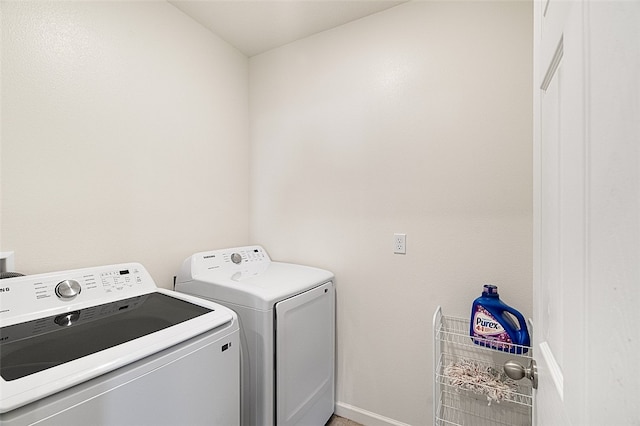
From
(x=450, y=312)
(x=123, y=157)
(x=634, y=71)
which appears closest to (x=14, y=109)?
(x=123, y=157)

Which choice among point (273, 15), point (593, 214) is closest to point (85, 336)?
point (593, 214)

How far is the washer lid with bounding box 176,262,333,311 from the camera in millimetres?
1410

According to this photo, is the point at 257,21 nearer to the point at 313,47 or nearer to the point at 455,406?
the point at 313,47

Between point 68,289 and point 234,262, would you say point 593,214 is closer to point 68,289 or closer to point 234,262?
point 68,289

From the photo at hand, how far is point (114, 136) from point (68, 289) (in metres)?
0.78

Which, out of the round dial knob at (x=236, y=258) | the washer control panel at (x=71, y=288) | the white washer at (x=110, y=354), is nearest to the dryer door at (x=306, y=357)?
the white washer at (x=110, y=354)

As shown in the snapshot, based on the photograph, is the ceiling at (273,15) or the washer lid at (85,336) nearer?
the washer lid at (85,336)

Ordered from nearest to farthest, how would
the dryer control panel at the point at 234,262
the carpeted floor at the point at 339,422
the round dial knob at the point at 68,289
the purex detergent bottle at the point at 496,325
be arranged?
the round dial knob at the point at 68,289
the purex detergent bottle at the point at 496,325
the dryer control panel at the point at 234,262
the carpeted floor at the point at 339,422

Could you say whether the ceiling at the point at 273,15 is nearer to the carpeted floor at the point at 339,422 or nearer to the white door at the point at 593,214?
the white door at the point at 593,214

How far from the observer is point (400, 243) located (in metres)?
1.75

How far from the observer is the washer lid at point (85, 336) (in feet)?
2.29

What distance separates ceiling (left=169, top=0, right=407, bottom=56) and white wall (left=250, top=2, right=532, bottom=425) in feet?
0.27

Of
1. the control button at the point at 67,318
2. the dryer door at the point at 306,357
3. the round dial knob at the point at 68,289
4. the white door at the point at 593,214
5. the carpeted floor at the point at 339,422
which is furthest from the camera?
the carpeted floor at the point at 339,422

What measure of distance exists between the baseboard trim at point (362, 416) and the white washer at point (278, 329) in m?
0.07
